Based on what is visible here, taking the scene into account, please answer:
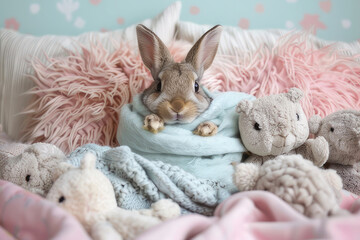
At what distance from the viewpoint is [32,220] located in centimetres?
57

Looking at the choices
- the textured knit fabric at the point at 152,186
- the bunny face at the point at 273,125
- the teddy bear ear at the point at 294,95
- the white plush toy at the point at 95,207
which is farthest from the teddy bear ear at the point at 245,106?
the white plush toy at the point at 95,207

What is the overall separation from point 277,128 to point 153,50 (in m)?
0.39

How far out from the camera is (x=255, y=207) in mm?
625

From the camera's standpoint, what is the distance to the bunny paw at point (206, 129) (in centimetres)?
85

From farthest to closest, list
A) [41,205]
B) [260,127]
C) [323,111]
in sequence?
1. [323,111]
2. [260,127]
3. [41,205]

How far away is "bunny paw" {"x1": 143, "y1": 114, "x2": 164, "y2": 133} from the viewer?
32.8 inches

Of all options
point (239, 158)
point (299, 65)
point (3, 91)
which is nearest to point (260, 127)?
point (239, 158)

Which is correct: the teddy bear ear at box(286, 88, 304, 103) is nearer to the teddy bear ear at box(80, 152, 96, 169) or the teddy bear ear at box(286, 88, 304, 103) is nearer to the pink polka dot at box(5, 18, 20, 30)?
the teddy bear ear at box(80, 152, 96, 169)

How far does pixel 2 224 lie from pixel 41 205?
100 millimetres

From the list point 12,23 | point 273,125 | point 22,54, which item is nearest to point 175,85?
point 273,125

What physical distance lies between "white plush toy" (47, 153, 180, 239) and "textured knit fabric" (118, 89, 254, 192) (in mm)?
216

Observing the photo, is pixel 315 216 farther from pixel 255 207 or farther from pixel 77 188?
pixel 77 188

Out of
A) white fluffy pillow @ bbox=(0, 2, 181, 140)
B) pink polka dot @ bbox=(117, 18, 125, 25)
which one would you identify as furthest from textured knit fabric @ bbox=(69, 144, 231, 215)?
pink polka dot @ bbox=(117, 18, 125, 25)

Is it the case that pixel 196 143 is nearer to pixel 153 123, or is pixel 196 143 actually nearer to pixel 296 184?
pixel 153 123
